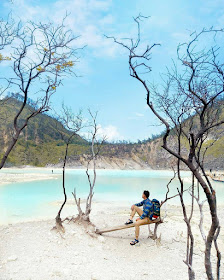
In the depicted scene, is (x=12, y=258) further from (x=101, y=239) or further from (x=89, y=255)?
(x=101, y=239)

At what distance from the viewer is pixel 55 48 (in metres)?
A: 5.26

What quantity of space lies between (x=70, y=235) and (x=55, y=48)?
460 cm

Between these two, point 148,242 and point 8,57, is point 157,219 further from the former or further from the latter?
point 8,57

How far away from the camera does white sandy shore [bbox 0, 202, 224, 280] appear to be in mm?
5195

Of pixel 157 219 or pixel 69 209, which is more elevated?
pixel 157 219

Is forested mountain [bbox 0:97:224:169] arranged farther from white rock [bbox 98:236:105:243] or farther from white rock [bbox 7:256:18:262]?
white rock [bbox 7:256:18:262]

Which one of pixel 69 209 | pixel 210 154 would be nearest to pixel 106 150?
pixel 210 154

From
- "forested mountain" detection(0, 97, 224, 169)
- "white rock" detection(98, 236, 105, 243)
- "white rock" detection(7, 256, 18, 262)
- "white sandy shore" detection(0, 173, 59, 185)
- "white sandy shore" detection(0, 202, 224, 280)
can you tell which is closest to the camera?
"white sandy shore" detection(0, 202, 224, 280)

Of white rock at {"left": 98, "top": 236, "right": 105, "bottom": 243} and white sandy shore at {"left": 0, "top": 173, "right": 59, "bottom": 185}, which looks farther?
white sandy shore at {"left": 0, "top": 173, "right": 59, "bottom": 185}

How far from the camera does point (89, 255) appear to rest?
19.9 feet

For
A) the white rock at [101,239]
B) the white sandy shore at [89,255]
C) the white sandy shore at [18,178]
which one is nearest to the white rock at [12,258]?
the white sandy shore at [89,255]

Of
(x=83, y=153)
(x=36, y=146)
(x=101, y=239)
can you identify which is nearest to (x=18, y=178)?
(x=101, y=239)

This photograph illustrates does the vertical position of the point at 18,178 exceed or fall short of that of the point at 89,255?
it exceeds it

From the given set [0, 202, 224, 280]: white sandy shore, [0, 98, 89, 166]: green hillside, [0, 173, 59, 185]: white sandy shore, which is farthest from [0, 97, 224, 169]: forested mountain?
[0, 202, 224, 280]: white sandy shore
